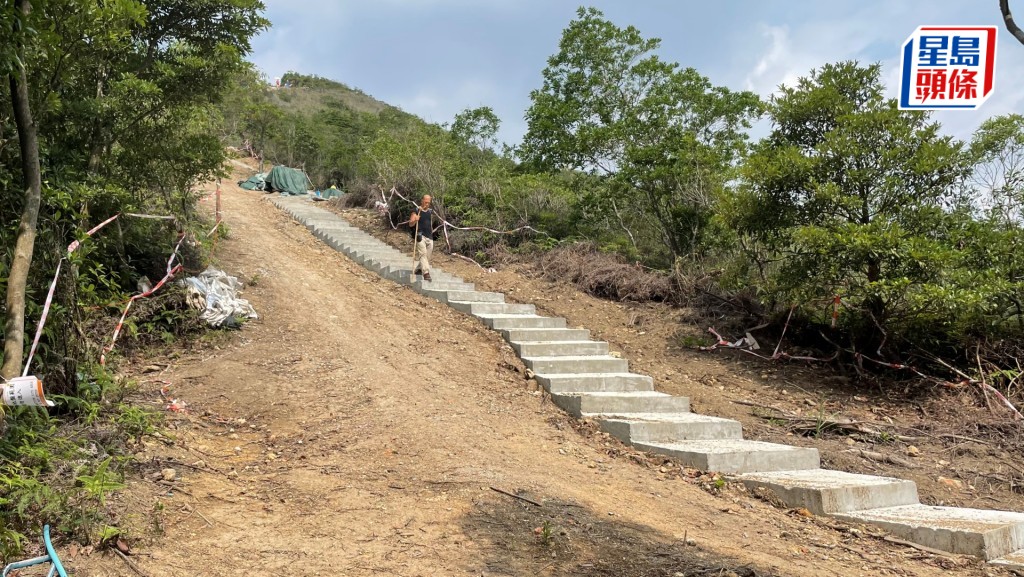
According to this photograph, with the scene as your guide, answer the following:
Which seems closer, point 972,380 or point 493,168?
point 972,380

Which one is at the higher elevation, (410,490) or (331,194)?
(331,194)

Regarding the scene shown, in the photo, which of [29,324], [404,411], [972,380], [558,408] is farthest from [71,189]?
[972,380]

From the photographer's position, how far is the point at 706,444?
5273 millimetres

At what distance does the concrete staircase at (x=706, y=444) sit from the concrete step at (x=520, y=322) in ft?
0.04

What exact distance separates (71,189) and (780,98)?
7.79 meters

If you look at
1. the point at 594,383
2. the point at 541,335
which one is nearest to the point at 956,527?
the point at 594,383

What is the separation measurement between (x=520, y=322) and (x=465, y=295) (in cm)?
135

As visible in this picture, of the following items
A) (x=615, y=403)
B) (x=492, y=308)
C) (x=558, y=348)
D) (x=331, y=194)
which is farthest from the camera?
(x=331, y=194)

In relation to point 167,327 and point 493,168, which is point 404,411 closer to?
point 167,327

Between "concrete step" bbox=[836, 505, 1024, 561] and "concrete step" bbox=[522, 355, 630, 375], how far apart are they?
321cm

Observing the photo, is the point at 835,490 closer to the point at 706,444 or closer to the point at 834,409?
the point at 706,444

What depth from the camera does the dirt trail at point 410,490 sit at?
3.12 meters

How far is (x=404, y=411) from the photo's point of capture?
5426mm

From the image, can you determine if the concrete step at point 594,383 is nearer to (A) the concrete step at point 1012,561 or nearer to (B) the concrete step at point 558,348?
(B) the concrete step at point 558,348
